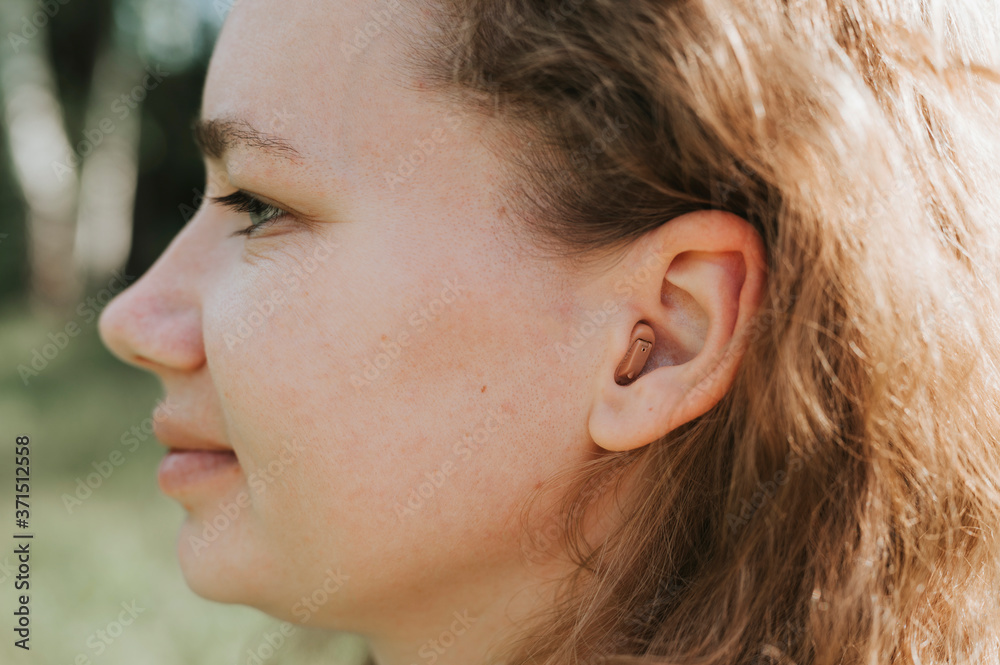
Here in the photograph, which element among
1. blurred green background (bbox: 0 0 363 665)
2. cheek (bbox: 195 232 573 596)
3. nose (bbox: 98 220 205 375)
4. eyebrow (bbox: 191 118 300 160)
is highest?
eyebrow (bbox: 191 118 300 160)

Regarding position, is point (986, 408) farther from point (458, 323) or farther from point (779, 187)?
point (458, 323)

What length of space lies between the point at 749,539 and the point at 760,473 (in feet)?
0.36

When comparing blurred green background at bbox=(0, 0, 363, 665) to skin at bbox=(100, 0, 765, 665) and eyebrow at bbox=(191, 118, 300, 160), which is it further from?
eyebrow at bbox=(191, 118, 300, 160)

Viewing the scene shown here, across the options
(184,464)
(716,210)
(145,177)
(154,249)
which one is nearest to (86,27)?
(145,177)

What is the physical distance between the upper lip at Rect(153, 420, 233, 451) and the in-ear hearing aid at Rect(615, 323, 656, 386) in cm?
85

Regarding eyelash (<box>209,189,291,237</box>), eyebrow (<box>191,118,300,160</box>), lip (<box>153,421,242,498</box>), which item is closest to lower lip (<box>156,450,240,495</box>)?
lip (<box>153,421,242,498</box>)

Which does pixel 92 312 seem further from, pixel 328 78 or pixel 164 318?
pixel 328 78

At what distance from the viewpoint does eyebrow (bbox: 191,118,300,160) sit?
136 cm

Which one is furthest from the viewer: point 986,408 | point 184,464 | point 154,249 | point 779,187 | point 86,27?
point 154,249

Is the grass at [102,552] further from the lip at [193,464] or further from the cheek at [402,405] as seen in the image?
→ the cheek at [402,405]

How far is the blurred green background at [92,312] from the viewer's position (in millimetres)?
3693

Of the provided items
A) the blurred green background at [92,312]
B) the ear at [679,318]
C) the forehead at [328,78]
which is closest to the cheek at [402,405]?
the ear at [679,318]

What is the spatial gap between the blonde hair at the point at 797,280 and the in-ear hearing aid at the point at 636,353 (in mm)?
137

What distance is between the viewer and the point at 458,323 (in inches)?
52.0
